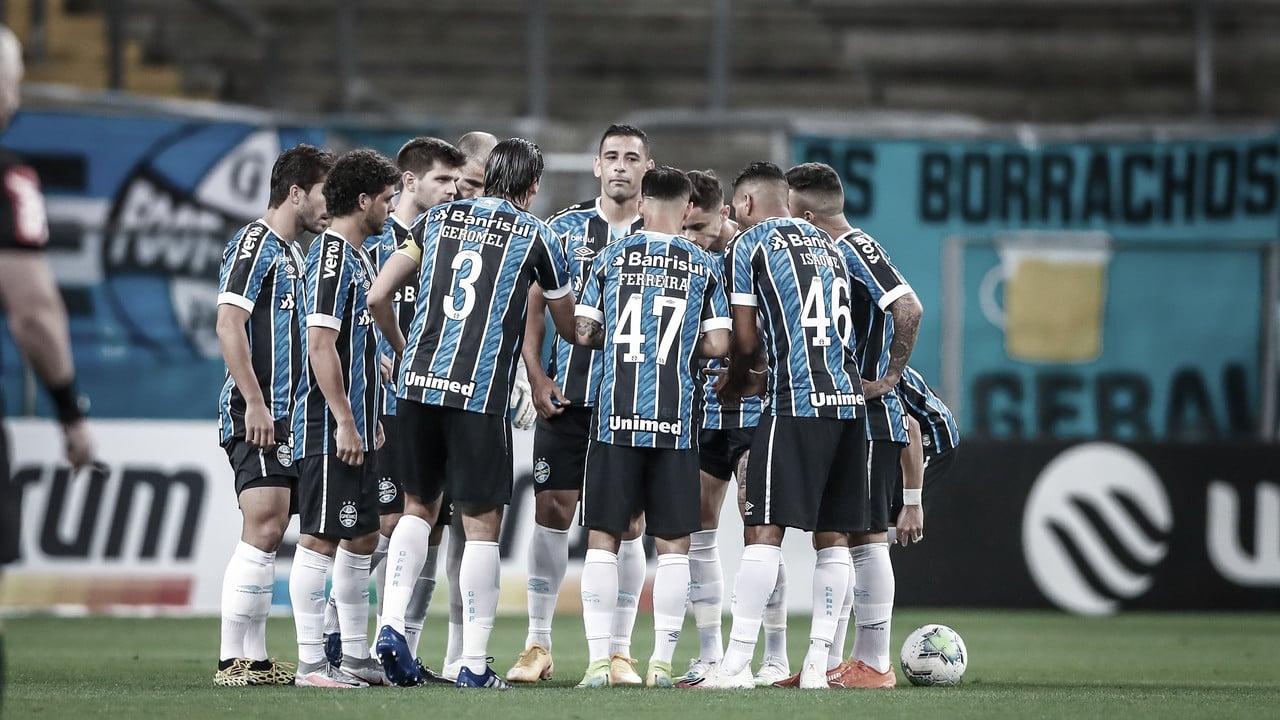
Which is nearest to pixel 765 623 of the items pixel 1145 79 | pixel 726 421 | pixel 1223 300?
pixel 726 421

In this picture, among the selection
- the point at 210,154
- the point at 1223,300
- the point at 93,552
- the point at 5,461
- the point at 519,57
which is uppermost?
the point at 519,57

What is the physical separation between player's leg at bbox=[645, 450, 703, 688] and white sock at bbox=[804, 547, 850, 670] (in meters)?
0.61

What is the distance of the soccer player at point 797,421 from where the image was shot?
7051mm

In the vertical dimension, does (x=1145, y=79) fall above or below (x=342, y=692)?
above

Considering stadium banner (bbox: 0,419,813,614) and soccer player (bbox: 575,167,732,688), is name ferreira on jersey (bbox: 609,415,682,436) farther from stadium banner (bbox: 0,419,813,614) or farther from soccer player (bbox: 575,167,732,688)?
stadium banner (bbox: 0,419,813,614)

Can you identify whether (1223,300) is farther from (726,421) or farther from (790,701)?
(790,701)

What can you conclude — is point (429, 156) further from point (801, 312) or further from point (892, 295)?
point (892, 295)

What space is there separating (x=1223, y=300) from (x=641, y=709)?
9.47 m

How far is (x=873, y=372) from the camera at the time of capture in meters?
7.66

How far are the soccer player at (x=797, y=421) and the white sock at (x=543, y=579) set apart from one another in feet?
2.56

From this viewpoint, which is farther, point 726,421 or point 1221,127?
point 1221,127

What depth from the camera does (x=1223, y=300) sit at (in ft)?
46.1

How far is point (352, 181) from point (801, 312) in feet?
6.47

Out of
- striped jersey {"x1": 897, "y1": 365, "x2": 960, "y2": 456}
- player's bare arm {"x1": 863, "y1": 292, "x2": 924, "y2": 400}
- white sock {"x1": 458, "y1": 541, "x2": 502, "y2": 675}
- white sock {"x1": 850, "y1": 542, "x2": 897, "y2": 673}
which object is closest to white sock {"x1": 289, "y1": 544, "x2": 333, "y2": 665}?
white sock {"x1": 458, "y1": 541, "x2": 502, "y2": 675}
